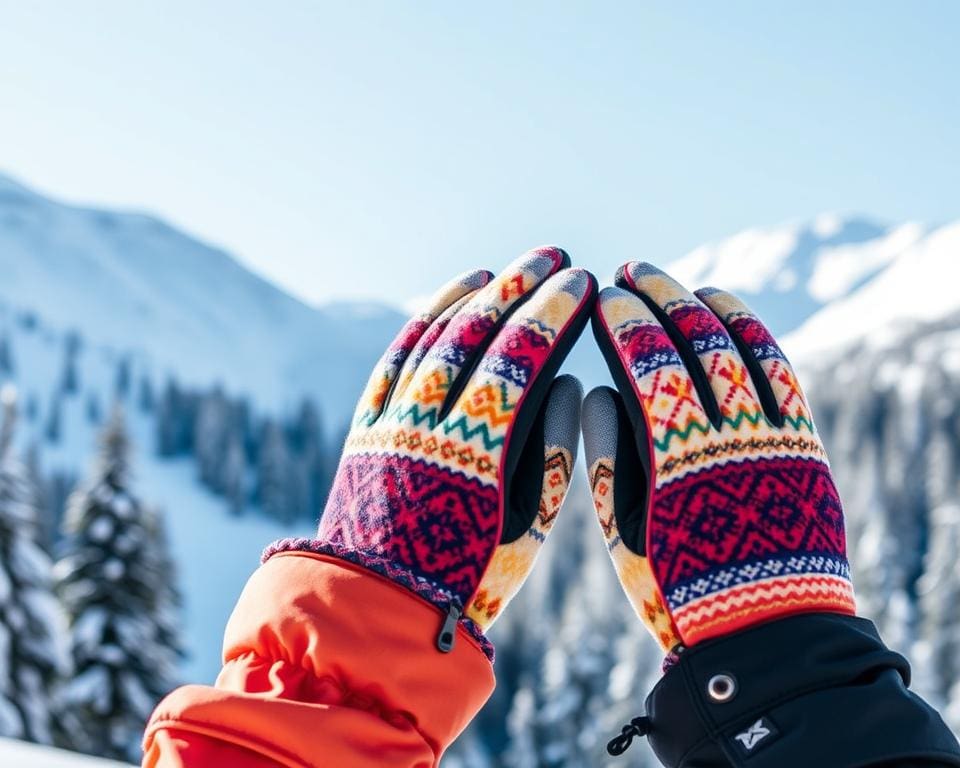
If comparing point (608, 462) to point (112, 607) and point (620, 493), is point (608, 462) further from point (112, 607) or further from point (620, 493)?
point (112, 607)

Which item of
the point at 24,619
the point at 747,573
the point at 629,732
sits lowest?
the point at 24,619

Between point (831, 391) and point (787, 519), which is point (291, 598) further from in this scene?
point (831, 391)

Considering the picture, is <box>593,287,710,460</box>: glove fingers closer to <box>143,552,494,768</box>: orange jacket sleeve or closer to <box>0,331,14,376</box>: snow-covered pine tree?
<box>143,552,494,768</box>: orange jacket sleeve

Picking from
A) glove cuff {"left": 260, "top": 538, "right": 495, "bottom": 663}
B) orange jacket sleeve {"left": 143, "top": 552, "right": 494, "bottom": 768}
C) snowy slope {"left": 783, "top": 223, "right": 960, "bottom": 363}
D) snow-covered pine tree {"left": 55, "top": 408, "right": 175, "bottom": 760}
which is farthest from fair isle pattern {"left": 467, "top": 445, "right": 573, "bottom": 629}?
snowy slope {"left": 783, "top": 223, "right": 960, "bottom": 363}

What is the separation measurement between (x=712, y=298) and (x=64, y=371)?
120 m

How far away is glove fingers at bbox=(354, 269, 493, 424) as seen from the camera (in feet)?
9.47

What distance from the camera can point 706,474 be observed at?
248cm

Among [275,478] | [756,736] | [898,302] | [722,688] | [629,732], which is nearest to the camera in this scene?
[756,736]

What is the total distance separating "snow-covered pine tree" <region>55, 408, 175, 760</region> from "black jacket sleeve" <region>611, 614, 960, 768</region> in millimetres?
14364

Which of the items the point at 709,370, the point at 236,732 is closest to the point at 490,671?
the point at 236,732

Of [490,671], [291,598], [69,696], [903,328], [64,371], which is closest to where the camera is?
[291,598]

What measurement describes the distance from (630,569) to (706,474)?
11.4 inches

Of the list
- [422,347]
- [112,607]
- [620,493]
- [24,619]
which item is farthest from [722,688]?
[112,607]

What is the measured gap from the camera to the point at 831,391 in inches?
3142
